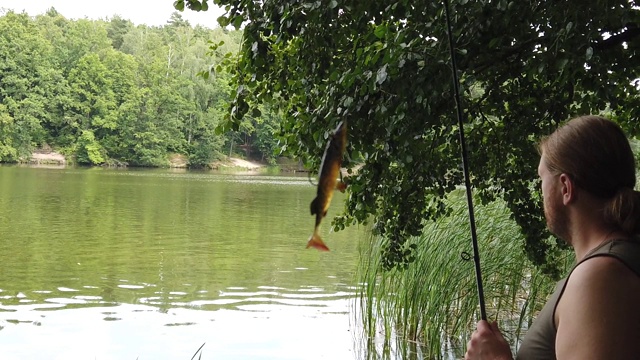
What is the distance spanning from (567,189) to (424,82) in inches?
79.5

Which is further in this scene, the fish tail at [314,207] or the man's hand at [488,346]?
the man's hand at [488,346]

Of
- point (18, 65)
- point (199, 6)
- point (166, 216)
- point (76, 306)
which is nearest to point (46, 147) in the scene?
point (18, 65)

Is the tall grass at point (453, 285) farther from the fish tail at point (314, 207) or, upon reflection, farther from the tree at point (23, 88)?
the tree at point (23, 88)

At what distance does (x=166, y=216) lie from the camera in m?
26.4

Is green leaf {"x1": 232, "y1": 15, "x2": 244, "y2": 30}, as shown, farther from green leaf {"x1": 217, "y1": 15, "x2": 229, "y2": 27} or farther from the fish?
the fish

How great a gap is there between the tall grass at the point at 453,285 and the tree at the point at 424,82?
239 centimetres

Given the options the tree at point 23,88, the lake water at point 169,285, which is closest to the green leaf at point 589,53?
the lake water at point 169,285

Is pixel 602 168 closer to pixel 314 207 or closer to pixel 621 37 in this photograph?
pixel 314 207

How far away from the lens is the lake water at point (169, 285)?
978cm

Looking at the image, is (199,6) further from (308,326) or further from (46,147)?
(46,147)

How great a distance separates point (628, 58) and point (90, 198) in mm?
30330

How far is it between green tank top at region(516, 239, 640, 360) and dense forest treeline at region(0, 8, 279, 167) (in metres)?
66.5

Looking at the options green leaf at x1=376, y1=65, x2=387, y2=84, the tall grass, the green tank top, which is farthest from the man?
the tall grass

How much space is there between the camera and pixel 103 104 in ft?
249
